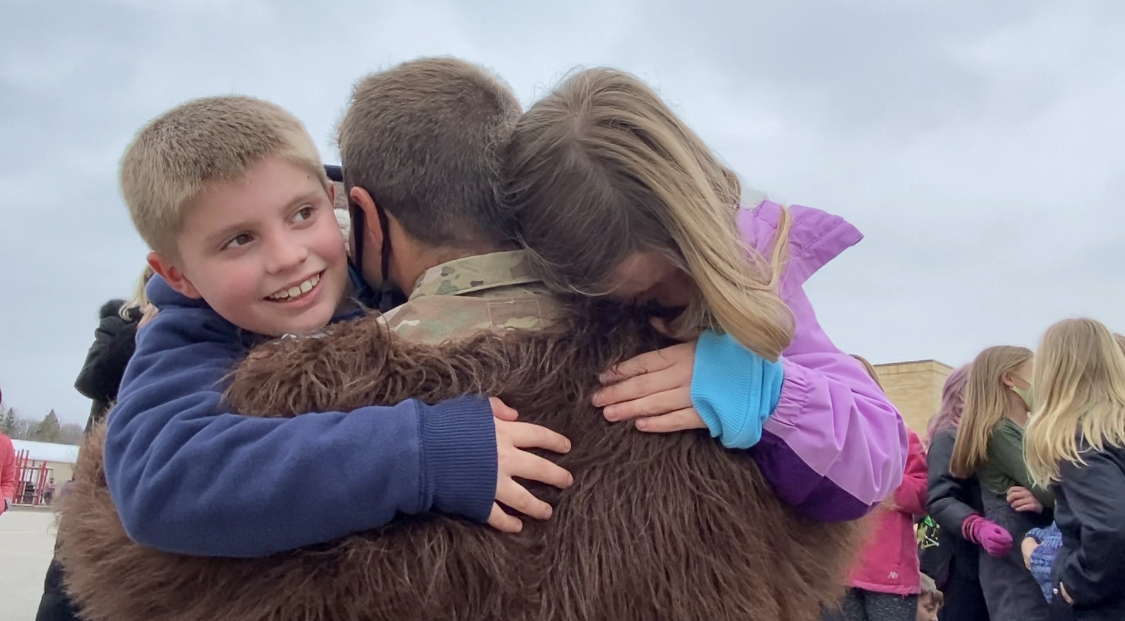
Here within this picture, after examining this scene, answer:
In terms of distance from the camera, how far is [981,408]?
201 inches

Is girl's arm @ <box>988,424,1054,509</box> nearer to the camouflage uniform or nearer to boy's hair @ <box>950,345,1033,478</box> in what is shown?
boy's hair @ <box>950,345,1033,478</box>

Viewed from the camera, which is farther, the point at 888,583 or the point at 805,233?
the point at 888,583

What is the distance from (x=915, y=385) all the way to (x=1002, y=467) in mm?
14150

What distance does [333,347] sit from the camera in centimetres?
134

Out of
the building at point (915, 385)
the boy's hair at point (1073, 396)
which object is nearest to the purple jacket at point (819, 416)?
the boy's hair at point (1073, 396)

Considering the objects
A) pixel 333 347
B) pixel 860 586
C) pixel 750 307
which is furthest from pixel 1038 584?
pixel 333 347

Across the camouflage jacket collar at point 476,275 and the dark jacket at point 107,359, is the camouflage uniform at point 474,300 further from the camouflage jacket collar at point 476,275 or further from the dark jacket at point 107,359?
the dark jacket at point 107,359

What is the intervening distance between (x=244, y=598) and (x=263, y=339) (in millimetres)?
547

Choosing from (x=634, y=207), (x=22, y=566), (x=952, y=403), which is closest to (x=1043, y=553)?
(x=952, y=403)

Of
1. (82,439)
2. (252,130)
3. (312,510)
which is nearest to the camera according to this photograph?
(312,510)

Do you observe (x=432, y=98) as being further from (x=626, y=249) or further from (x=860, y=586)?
(x=860, y=586)

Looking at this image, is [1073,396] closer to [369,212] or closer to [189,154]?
[369,212]

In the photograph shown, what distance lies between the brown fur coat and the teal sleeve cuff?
5 centimetres

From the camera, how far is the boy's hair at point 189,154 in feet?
5.05
